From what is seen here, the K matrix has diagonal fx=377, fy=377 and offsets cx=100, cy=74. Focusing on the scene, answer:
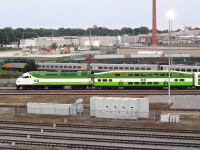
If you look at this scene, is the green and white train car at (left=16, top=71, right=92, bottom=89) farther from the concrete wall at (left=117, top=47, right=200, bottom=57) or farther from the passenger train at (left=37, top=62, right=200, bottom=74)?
the concrete wall at (left=117, top=47, right=200, bottom=57)

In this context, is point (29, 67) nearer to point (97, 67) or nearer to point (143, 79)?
point (97, 67)

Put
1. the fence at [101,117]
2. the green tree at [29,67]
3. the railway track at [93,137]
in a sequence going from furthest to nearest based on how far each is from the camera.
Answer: the green tree at [29,67]
the fence at [101,117]
the railway track at [93,137]

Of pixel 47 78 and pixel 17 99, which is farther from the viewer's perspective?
pixel 47 78

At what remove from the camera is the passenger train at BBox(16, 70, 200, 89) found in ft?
179

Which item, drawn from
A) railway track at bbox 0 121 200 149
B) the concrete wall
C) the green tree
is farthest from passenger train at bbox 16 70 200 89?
the concrete wall

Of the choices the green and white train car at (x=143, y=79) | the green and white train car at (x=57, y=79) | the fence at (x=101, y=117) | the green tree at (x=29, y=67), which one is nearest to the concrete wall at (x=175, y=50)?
the green tree at (x=29, y=67)

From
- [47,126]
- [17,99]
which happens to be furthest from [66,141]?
[17,99]

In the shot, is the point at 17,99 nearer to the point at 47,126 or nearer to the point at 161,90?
the point at 47,126

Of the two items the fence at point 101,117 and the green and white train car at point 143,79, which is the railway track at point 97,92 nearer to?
the green and white train car at point 143,79

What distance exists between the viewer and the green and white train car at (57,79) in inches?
2221

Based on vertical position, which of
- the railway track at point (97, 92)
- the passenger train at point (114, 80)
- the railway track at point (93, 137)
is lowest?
the railway track at point (93, 137)

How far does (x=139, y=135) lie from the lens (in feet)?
102

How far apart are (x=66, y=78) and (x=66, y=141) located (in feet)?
88.7

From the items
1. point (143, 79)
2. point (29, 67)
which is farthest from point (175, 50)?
point (143, 79)
